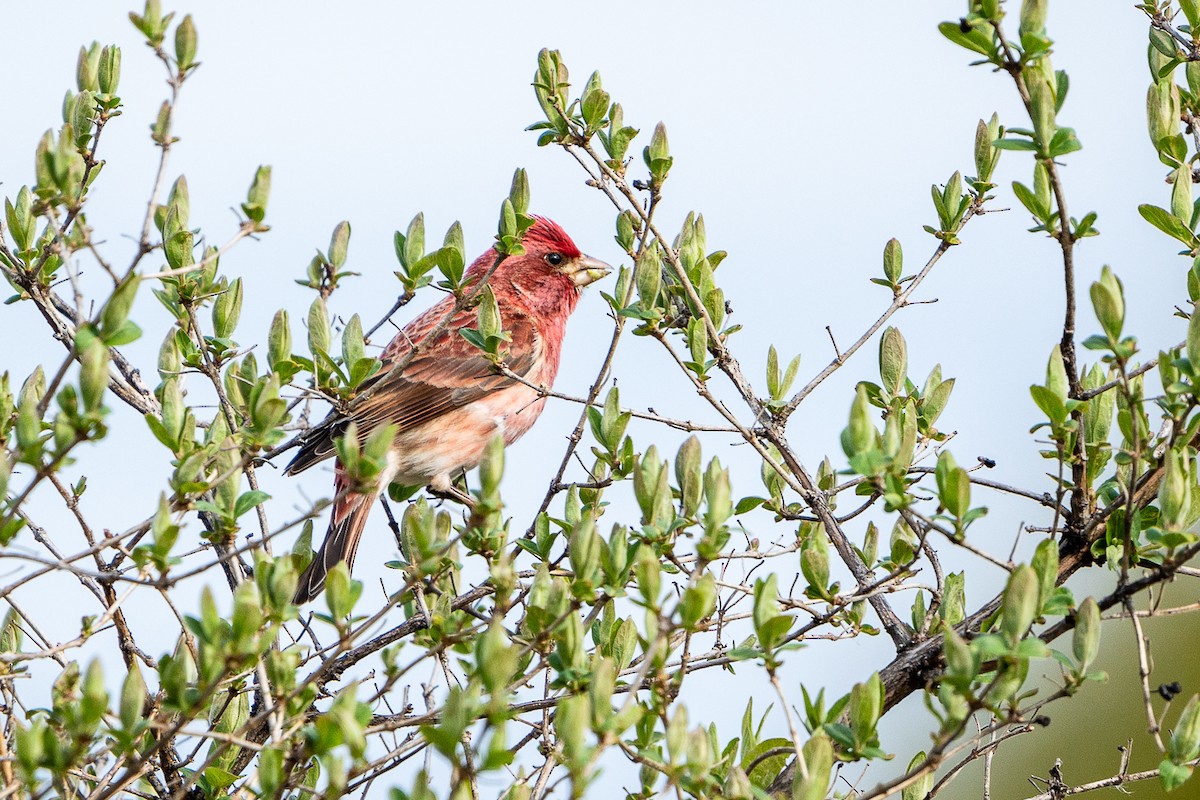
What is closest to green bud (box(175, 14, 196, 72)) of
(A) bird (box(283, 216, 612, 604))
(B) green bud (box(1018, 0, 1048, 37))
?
(B) green bud (box(1018, 0, 1048, 37))

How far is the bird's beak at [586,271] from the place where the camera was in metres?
7.87

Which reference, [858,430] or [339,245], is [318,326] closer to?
[339,245]

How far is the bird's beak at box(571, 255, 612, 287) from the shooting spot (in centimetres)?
787

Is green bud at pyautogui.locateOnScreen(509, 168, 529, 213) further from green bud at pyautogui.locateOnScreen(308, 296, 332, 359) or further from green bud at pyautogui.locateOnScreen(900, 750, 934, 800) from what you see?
green bud at pyautogui.locateOnScreen(900, 750, 934, 800)

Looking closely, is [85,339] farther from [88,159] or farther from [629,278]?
[629,278]

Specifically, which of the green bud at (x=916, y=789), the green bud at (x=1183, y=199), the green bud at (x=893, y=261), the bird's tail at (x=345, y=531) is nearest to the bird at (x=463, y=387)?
the bird's tail at (x=345, y=531)

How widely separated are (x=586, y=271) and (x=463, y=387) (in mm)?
1304

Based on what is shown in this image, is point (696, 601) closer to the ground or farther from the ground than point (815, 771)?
farther from the ground

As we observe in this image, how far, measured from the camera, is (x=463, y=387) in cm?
700

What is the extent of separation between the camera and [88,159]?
3.84 m

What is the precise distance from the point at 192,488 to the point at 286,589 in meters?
0.36

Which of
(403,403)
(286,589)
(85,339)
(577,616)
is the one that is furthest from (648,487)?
(403,403)

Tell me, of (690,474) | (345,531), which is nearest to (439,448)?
(345,531)

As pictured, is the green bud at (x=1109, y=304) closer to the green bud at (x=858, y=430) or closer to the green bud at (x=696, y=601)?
the green bud at (x=858, y=430)
